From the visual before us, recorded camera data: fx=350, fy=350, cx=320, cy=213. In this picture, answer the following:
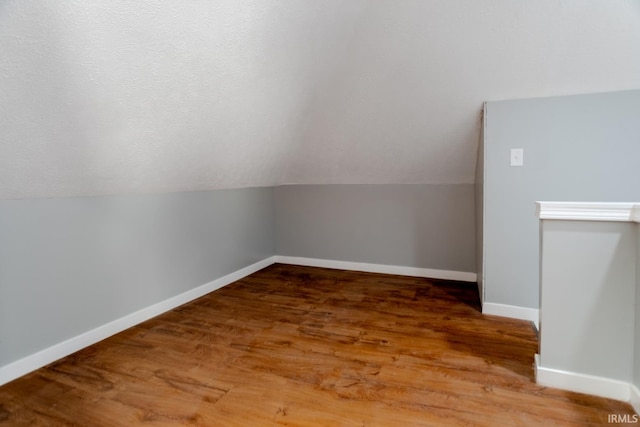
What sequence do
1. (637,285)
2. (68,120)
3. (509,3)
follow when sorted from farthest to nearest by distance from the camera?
(509,3), (68,120), (637,285)

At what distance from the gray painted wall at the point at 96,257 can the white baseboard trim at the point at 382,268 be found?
39.0 inches

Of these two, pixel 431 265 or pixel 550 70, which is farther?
pixel 431 265

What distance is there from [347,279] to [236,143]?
1859 mm

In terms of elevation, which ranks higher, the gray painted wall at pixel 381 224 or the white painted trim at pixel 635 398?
the gray painted wall at pixel 381 224

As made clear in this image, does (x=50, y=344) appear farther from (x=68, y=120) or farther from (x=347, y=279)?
(x=347, y=279)

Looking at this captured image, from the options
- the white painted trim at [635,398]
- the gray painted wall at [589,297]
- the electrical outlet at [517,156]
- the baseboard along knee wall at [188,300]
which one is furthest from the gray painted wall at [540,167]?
the white painted trim at [635,398]

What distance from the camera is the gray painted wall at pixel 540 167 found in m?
2.29

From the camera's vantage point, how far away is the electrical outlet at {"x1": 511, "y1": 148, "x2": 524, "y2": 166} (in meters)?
2.50

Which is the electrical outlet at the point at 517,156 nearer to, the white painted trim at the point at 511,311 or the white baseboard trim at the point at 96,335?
the white painted trim at the point at 511,311

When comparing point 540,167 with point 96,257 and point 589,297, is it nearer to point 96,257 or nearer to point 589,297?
point 589,297

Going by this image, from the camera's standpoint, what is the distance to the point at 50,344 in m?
2.20

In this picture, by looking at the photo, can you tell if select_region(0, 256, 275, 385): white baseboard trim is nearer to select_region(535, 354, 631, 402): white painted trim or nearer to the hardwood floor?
the hardwood floor

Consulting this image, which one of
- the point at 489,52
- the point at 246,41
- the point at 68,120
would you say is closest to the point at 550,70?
the point at 489,52

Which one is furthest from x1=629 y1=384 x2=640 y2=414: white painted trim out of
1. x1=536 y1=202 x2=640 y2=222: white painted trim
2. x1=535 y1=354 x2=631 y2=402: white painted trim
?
x1=536 y1=202 x2=640 y2=222: white painted trim
